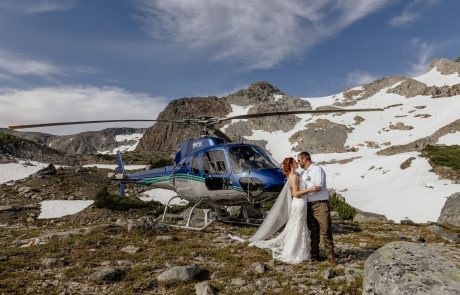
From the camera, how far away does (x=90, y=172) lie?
107 feet

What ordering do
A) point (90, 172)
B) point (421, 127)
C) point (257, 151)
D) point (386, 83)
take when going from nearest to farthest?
point (257, 151) → point (90, 172) → point (421, 127) → point (386, 83)

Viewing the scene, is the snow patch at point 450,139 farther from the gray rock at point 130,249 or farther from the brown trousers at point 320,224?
the gray rock at point 130,249

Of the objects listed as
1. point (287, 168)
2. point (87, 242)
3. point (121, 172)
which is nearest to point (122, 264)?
point (87, 242)

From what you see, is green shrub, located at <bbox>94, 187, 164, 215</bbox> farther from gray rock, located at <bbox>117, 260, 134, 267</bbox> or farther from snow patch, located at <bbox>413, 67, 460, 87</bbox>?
snow patch, located at <bbox>413, 67, 460, 87</bbox>

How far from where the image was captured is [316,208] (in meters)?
8.95

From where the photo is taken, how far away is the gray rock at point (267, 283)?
7.34 m

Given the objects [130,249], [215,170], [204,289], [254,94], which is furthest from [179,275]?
[254,94]

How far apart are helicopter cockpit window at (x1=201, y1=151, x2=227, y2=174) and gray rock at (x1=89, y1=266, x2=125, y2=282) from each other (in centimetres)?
551

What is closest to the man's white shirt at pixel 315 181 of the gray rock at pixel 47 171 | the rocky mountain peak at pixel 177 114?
the gray rock at pixel 47 171

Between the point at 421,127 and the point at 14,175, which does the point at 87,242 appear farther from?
the point at 421,127

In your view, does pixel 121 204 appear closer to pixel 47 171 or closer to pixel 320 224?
pixel 47 171

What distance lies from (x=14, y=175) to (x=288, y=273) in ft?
90.9

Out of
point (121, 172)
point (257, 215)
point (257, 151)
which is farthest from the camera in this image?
point (121, 172)

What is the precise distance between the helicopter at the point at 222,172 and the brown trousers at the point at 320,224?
235 cm
